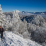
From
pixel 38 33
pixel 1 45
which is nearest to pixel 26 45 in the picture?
pixel 1 45

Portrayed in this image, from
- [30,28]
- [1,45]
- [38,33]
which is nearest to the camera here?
[1,45]

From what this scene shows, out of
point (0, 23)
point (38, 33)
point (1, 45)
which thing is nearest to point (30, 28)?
point (38, 33)

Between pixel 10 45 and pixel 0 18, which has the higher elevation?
pixel 0 18

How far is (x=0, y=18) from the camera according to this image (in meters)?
17.2

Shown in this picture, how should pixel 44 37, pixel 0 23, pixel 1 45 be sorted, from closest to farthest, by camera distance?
1. pixel 1 45
2. pixel 0 23
3. pixel 44 37

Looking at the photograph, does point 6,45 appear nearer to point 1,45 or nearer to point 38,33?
point 1,45

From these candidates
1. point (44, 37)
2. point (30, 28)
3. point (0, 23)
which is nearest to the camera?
point (0, 23)

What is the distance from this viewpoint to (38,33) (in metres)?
21.5

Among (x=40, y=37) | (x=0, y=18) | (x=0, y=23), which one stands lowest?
(x=40, y=37)

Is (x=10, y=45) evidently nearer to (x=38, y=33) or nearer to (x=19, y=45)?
(x=19, y=45)

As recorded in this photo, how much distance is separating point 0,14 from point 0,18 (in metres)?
1.30

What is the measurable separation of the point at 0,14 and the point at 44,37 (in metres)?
15.7

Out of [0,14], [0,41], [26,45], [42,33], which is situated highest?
[0,14]

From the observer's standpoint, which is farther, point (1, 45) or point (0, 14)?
point (0, 14)
